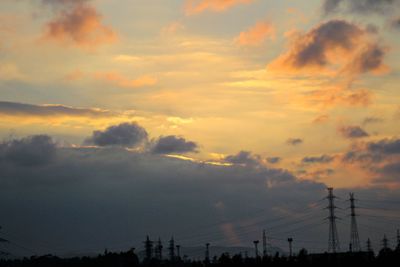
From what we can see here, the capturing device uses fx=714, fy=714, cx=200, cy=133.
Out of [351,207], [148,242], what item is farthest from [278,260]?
[148,242]

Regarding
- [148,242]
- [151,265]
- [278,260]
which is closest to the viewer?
[278,260]

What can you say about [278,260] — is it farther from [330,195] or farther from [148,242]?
[148,242]

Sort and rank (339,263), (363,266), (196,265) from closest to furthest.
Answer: (363,266) < (339,263) < (196,265)

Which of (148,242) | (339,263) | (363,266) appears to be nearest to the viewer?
(363,266)

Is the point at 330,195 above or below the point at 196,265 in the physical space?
above

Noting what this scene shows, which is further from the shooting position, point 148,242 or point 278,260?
point 148,242

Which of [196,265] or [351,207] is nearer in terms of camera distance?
[351,207]

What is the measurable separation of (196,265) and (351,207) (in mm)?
42145

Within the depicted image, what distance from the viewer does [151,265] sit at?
19912 centimetres

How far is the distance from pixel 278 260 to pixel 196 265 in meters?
28.3

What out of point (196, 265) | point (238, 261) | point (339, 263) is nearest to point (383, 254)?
point (339, 263)

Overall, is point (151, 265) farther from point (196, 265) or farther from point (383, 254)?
point (383, 254)

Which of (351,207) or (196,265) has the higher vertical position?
(351,207)

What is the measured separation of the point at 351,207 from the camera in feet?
504
